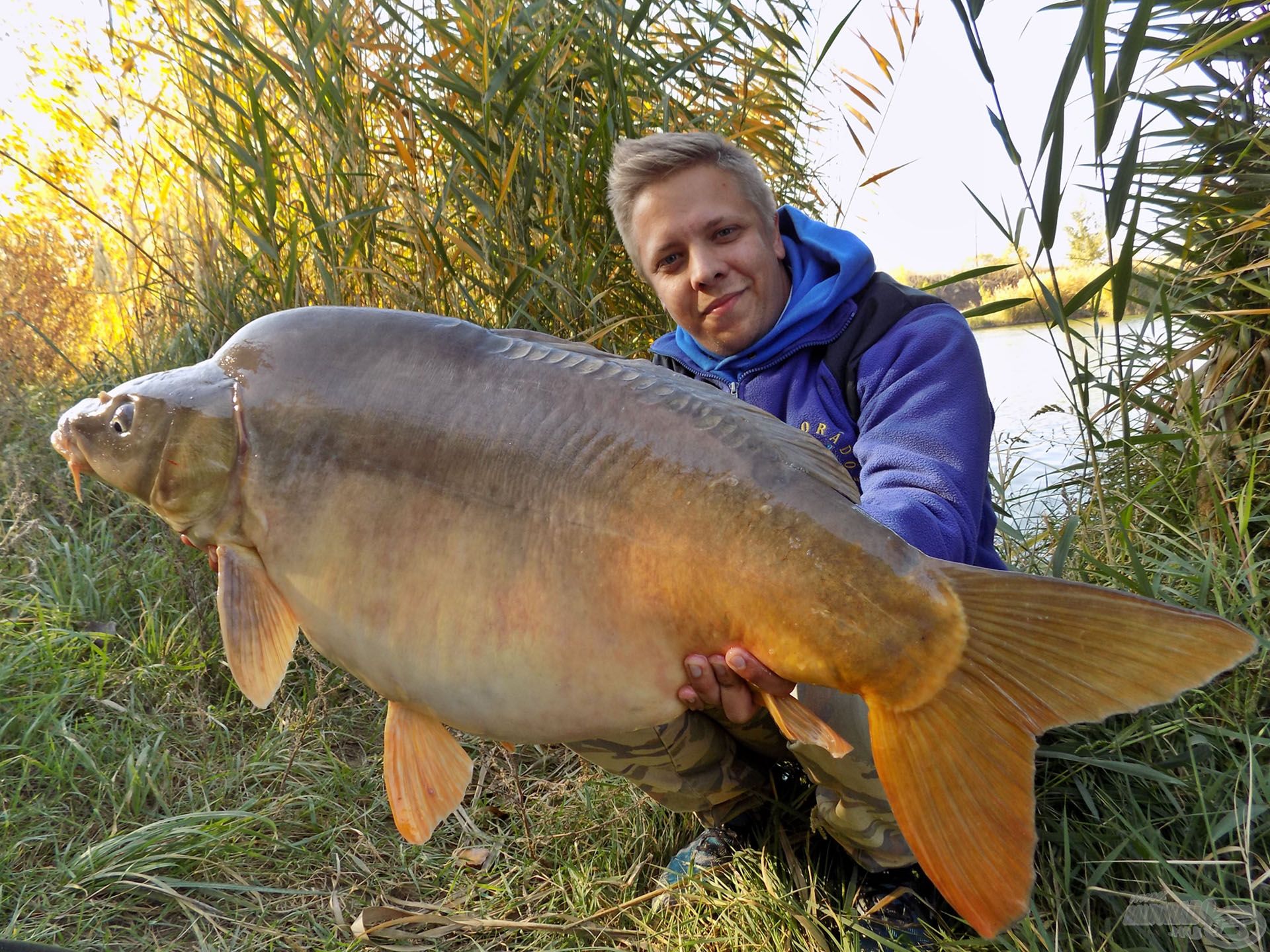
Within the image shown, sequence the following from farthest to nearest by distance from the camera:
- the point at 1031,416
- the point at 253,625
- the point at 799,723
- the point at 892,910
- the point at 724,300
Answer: the point at 1031,416, the point at 724,300, the point at 892,910, the point at 253,625, the point at 799,723

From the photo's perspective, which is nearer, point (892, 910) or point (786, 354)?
point (892, 910)

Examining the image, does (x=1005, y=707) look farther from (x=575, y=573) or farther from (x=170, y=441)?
(x=170, y=441)

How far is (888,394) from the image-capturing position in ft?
5.53

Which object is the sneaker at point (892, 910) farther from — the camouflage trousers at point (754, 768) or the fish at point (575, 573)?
the fish at point (575, 573)

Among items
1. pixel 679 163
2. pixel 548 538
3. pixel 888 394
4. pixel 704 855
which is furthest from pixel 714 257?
pixel 704 855

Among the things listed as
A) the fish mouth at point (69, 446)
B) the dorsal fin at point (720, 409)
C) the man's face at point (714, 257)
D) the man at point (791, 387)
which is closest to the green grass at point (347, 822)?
the man at point (791, 387)

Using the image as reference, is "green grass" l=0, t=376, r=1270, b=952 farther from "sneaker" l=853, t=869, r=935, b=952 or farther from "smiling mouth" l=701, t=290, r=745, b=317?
"smiling mouth" l=701, t=290, r=745, b=317

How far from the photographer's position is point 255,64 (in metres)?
2.72

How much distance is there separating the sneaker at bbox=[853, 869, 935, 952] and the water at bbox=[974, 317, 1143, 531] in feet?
3.24

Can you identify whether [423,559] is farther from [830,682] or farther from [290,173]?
[290,173]

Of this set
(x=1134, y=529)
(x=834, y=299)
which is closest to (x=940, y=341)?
(x=834, y=299)

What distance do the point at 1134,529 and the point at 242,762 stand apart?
83.7 inches

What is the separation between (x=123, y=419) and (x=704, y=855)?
1301 mm

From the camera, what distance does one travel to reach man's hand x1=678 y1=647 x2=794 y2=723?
3.80 ft
